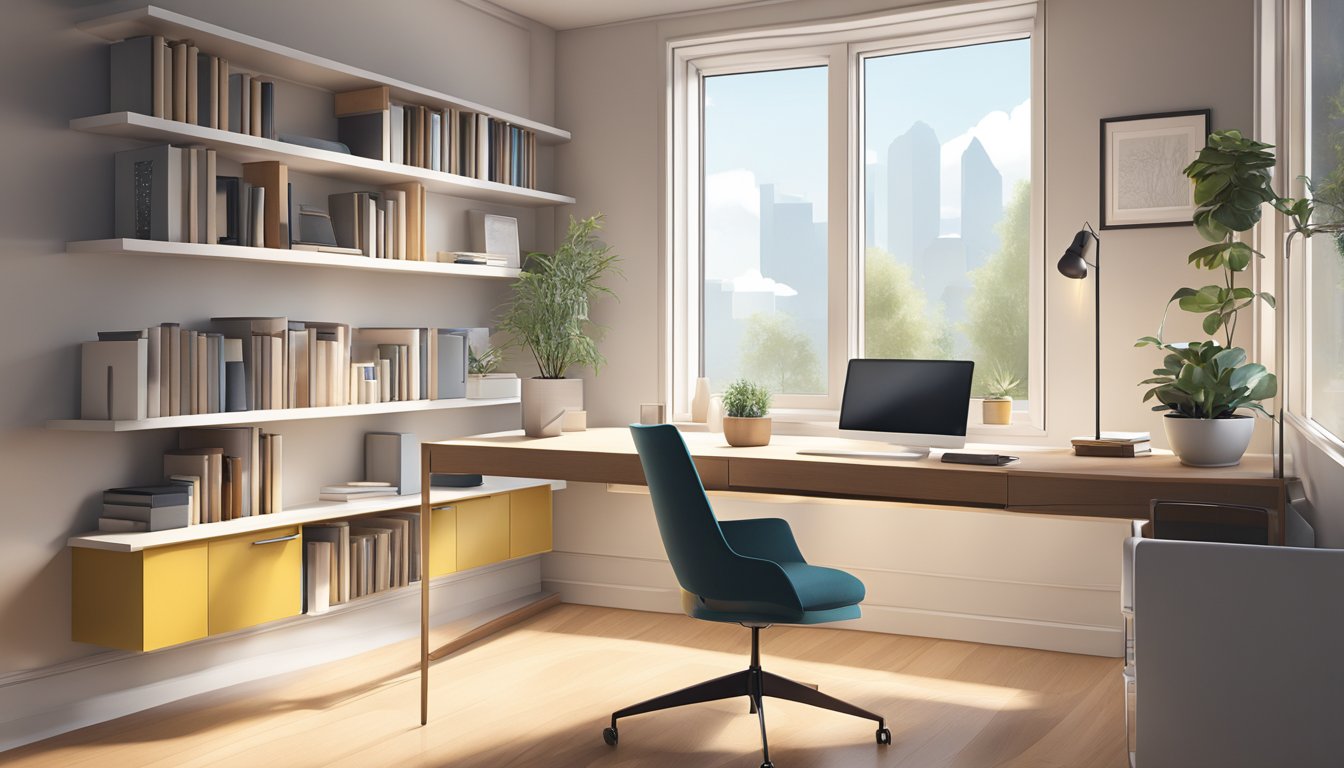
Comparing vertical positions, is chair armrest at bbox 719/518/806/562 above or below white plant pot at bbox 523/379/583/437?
below

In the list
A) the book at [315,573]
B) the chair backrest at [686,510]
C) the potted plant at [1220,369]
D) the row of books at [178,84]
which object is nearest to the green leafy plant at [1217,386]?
the potted plant at [1220,369]

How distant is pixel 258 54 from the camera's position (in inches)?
138

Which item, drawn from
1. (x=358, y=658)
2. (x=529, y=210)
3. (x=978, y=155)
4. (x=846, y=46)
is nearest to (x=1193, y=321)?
(x=978, y=155)

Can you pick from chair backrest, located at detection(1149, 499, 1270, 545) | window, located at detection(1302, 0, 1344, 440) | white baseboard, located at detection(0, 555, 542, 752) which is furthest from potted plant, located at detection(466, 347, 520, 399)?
window, located at detection(1302, 0, 1344, 440)

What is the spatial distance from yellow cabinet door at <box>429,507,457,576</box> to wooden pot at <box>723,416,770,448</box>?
1419mm

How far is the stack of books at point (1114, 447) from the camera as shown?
2.93 metres

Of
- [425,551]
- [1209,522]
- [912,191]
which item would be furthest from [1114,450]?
[425,551]

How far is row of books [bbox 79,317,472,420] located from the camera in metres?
3.13

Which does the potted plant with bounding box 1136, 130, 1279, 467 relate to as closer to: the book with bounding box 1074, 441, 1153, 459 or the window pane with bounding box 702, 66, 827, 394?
the book with bounding box 1074, 441, 1153, 459

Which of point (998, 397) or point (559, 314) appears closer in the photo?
point (559, 314)

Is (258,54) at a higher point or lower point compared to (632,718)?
higher

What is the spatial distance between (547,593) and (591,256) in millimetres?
1943

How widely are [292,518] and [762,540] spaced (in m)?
1.57

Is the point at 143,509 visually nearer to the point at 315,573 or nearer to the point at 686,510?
the point at 315,573
